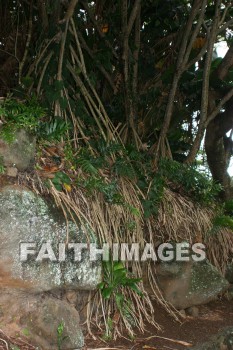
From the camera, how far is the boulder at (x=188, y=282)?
12.6 feet

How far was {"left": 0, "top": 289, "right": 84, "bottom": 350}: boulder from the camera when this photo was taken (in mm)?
2834

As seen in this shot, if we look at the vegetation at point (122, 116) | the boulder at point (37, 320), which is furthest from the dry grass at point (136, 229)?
the boulder at point (37, 320)

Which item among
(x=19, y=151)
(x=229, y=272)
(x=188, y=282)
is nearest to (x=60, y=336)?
(x=19, y=151)

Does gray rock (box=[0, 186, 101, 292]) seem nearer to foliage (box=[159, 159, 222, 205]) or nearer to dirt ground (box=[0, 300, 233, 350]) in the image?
dirt ground (box=[0, 300, 233, 350])

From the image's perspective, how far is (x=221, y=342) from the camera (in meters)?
3.44

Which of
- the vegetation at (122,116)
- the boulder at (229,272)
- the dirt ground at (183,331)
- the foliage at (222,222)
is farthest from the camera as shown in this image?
the boulder at (229,272)

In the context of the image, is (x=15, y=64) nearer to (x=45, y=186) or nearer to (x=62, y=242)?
(x=45, y=186)

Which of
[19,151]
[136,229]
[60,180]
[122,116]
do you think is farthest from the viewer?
[122,116]

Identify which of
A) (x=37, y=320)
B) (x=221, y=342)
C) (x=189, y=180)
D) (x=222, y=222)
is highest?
(x=189, y=180)

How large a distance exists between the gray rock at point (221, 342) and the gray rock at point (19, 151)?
162 cm

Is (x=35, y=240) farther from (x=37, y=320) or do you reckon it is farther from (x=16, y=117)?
(x=16, y=117)

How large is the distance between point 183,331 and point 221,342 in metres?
0.27

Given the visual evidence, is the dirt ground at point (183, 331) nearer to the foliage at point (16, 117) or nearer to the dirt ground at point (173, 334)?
the dirt ground at point (173, 334)

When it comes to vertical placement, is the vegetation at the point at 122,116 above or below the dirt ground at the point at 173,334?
above
